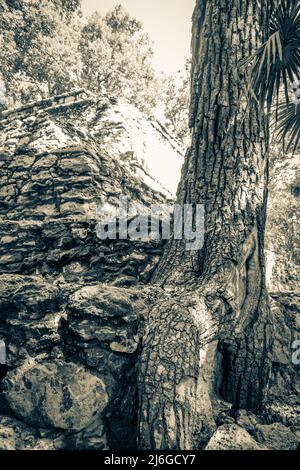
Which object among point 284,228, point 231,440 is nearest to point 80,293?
point 231,440

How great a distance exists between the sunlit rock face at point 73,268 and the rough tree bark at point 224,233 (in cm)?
46

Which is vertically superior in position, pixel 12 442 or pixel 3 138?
pixel 3 138

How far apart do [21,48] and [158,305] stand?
52.3ft

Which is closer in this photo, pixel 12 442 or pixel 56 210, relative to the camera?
pixel 12 442

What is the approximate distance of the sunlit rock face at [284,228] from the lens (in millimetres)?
9047

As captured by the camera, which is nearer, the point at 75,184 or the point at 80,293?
the point at 80,293

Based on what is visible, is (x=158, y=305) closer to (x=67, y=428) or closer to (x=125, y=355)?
(x=125, y=355)

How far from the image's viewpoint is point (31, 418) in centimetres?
285

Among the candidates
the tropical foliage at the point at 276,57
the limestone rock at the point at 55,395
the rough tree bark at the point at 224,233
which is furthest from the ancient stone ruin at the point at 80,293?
the tropical foliage at the point at 276,57

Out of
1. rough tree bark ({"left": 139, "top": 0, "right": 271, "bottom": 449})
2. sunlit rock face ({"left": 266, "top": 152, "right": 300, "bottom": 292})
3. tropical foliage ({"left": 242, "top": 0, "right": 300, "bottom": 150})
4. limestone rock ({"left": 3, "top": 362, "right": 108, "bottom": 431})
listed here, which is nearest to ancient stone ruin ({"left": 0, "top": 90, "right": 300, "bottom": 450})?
limestone rock ({"left": 3, "top": 362, "right": 108, "bottom": 431})

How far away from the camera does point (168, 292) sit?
316cm

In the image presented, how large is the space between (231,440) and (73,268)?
231 centimetres

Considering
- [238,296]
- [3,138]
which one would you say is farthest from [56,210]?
[238,296]

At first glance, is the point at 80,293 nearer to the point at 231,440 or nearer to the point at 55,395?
the point at 55,395
